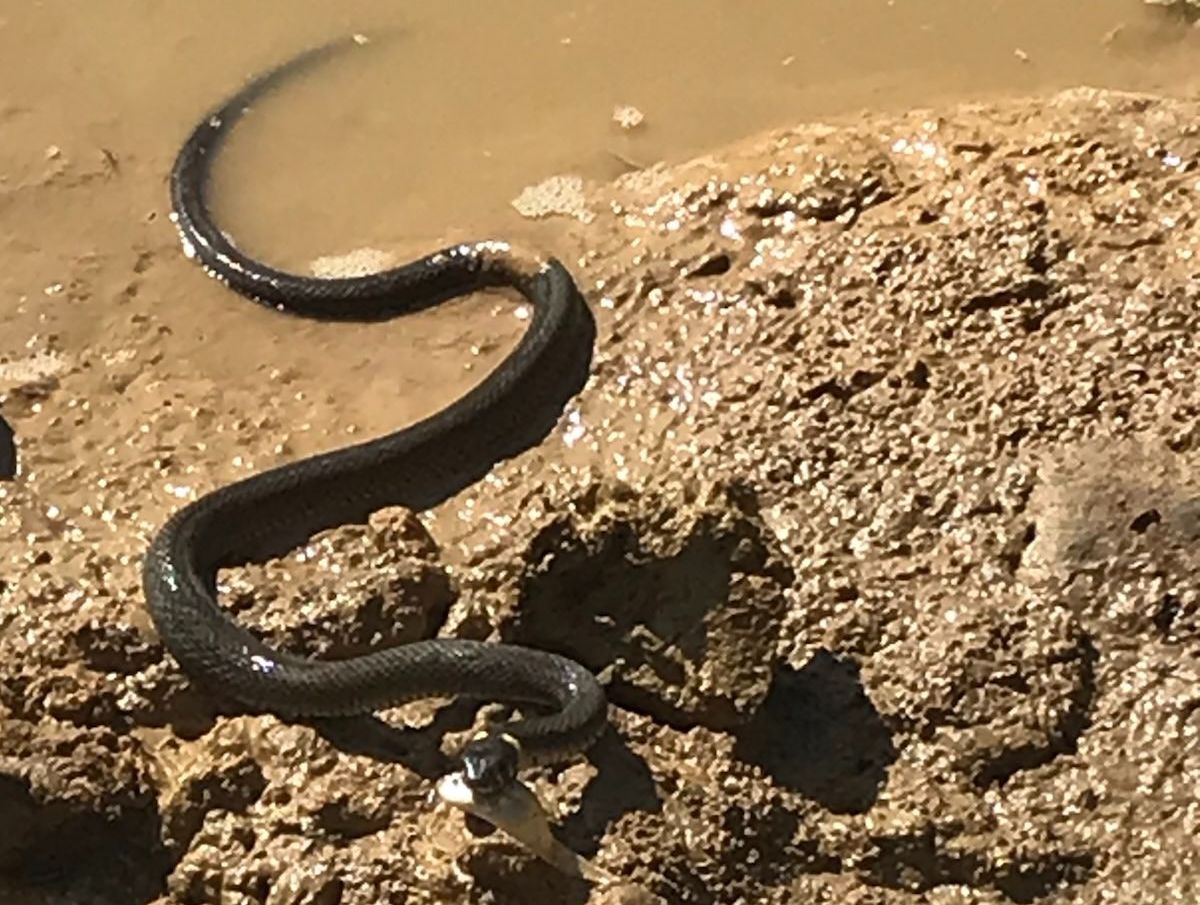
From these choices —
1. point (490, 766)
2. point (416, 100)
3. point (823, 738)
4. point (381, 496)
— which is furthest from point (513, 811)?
point (416, 100)

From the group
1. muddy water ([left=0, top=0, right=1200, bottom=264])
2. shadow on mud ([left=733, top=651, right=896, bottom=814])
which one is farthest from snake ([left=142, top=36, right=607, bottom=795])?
shadow on mud ([left=733, top=651, right=896, bottom=814])

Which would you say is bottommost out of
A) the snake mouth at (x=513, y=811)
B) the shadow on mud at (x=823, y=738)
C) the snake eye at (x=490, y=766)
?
the shadow on mud at (x=823, y=738)

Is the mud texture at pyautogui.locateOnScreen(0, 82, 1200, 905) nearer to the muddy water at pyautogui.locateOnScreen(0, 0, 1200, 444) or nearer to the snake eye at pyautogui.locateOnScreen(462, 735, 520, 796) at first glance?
the snake eye at pyautogui.locateOnScreen(462, 735, 520, 796)

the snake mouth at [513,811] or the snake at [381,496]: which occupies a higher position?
the snake mouth at [513,811]

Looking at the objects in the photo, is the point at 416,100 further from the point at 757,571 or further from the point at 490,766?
the point at 490,766

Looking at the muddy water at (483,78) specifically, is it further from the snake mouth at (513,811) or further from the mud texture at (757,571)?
the snake mouth at (513,811)

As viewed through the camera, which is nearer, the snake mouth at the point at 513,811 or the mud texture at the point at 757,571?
the snake mouth at the point at 513,811

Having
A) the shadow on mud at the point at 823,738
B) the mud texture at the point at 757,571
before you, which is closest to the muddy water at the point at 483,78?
the mud texture at the point at 757,571
